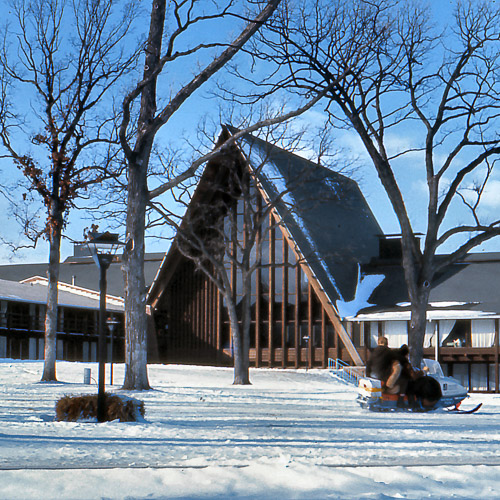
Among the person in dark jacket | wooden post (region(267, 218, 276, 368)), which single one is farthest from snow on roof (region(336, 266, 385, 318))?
the person in dark jacket

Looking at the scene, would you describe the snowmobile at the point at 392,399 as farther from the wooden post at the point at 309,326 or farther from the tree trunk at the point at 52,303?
the wooden post at the point at 309,326

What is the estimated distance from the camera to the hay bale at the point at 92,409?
13.1m

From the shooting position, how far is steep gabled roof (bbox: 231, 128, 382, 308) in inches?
1533

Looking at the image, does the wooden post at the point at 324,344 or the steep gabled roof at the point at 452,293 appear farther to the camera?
the wooden post at the point at 324,344

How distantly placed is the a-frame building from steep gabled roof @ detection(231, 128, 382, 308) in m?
0.07

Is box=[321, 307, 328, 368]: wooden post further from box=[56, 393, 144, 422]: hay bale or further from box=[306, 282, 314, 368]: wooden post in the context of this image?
box=[56, 393, 144, 422]: hay bale

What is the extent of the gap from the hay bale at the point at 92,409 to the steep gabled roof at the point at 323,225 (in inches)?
887

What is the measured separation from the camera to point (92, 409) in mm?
13234

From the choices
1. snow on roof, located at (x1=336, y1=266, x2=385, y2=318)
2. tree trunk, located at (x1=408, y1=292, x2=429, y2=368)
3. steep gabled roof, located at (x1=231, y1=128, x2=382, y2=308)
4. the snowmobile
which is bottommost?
the snowmobile

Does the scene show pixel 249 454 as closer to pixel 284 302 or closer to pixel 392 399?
pixel 392 399

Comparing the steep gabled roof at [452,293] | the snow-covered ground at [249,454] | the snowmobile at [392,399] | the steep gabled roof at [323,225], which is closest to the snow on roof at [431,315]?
the steep gabled roof at [452,293]

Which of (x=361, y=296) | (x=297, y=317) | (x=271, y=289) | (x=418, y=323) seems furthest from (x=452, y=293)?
(x=418, y=323)

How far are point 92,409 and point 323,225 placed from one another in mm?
30614

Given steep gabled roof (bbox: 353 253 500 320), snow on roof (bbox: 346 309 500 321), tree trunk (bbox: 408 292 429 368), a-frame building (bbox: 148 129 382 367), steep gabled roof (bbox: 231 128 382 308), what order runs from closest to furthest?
tree trunk (bbox: 408 292 429 368) < snow on roof (bbox: 346 309 500 321) < steep gabled roof (bbox: 353 253 500 320) < steep gabled roof (bbox: 231 128 382 308) < a-frame building (bbox: 148 129 382 367)
